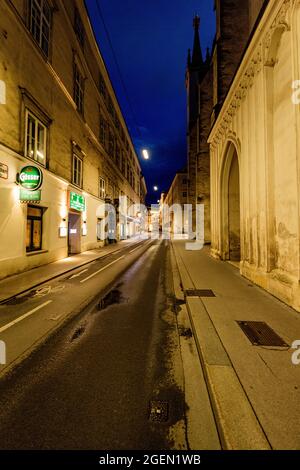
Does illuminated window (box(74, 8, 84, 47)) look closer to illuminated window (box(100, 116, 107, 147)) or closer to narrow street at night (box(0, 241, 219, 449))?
illuminated window (box(100, 116, 107, 147))

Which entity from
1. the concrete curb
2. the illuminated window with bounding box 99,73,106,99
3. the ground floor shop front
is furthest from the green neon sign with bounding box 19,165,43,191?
the illuminated window with bounding box 99,73,106,99

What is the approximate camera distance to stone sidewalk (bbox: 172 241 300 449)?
220 centimetres

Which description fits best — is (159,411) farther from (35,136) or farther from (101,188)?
(101,188)

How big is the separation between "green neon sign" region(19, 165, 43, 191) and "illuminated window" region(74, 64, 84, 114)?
378 inches

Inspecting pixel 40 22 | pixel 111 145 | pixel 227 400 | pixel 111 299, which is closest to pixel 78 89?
pixel 40 22

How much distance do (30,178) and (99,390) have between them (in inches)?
381

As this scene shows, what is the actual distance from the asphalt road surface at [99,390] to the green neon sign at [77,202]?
11780 millimetres

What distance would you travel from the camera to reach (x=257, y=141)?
786cm

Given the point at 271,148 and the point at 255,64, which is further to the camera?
the point at 255,64

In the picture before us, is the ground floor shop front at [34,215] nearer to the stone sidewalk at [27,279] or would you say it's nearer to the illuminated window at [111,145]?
the stone sidewalk at [27,279]

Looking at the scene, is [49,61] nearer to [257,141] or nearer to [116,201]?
[257,141]

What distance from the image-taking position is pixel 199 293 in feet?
22.9

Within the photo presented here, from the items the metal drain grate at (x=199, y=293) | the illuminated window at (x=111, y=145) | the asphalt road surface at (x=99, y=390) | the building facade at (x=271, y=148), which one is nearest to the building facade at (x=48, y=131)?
the illuminated window at (x=111, y=145)

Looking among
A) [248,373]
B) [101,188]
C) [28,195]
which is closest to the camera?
[248,373]
